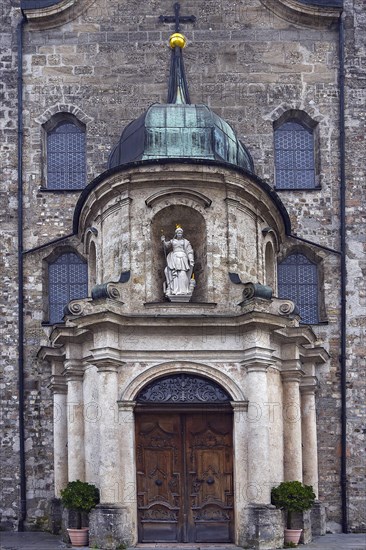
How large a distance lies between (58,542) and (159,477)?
2.40 meters

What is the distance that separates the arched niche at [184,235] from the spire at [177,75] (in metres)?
2.82

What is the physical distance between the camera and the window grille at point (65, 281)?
25.0m

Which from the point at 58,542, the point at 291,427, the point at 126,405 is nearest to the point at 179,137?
the point at 126,405

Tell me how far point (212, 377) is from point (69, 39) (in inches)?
391

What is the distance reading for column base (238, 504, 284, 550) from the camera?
1977cm

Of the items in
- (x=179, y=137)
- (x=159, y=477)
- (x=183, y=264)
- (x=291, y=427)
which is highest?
(x=179, y=137)

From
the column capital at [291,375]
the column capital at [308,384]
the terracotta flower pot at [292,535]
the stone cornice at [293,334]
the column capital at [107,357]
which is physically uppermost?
the stone cornice at [293,334]

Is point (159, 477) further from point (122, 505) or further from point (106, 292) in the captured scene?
point (106, 292)

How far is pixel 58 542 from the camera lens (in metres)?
21.2

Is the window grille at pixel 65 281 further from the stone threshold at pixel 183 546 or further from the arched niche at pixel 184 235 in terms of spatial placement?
the stone threshold at pixel 183 546

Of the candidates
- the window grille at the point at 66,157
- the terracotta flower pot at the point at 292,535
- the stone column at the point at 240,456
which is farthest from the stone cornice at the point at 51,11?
the terracotta flower pot at the point at 292,535

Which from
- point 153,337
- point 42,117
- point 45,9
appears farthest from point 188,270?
point 45,9

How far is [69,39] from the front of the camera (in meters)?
26.3

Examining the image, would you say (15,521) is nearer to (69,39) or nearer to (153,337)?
(153,337)
